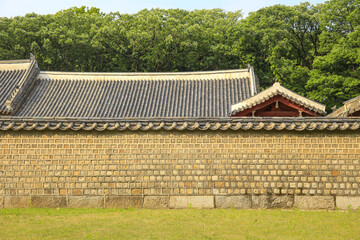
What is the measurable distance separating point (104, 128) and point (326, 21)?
2213 centimetres

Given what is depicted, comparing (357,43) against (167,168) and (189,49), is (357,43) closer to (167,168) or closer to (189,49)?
(189,49)

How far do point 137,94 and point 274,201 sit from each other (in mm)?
10813

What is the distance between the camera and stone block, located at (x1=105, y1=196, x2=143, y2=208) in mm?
8891

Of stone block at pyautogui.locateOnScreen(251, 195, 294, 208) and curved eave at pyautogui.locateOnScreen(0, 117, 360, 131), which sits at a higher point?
curved eave at pyautogui.locateOnScreen(0, 117, 360, 131)

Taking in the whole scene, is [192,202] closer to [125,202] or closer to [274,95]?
[125,202]

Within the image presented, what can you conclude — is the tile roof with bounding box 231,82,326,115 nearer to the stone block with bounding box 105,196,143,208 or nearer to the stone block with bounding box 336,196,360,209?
the stone block with bounding box 336,196,360,209

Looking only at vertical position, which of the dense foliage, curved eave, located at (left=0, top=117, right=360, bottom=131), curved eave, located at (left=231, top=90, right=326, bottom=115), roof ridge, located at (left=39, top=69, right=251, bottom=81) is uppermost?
the dense foliage

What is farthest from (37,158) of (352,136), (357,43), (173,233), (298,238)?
(357,43)

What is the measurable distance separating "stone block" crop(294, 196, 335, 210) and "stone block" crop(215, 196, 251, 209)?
3.53ft

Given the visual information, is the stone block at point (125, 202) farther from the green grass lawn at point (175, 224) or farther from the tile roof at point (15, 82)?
the tile roof at point (15, 82)

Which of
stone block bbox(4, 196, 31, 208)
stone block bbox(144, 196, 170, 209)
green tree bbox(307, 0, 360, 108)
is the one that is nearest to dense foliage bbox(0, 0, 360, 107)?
green tree bbox(307, 0, 360, 108)

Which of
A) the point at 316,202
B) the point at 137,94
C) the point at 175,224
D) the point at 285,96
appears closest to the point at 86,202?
the point at 175,224

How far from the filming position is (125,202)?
29.2ft

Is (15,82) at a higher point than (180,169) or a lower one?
higher
